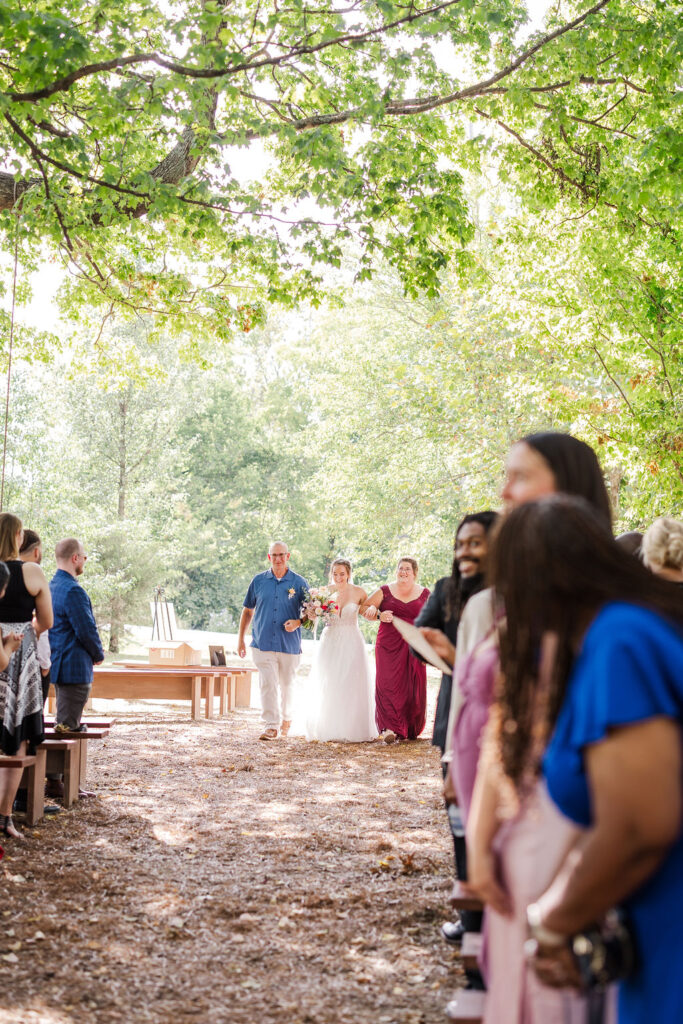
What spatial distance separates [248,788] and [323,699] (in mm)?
3564

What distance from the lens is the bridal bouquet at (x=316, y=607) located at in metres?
12.4

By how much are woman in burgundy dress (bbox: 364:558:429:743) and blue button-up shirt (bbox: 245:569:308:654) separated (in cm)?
101

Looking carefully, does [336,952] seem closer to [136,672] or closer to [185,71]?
[185,71]

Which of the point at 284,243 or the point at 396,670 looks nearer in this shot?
the point at 284,243

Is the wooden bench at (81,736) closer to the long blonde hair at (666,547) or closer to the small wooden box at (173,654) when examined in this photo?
the long blonde hair at (666,547)

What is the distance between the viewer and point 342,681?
1249cm

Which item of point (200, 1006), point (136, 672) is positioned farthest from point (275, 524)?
point (200, 1006)

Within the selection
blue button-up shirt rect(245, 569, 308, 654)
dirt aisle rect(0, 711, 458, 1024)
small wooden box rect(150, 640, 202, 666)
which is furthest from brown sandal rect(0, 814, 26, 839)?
small wooden box rect(150, 640, 202, 666)

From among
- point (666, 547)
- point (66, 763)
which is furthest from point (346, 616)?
point (666, 547)

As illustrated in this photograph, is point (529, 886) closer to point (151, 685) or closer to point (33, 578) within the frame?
point (33, 578)

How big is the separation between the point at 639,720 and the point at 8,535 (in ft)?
17.5

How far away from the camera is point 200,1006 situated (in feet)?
13.6

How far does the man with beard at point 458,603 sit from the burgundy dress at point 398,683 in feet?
24.1

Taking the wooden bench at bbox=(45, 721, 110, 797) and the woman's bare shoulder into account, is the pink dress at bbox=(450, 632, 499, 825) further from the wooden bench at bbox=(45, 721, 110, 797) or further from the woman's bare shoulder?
the wooden bench at bbox=(45, 721, 110, 797)
